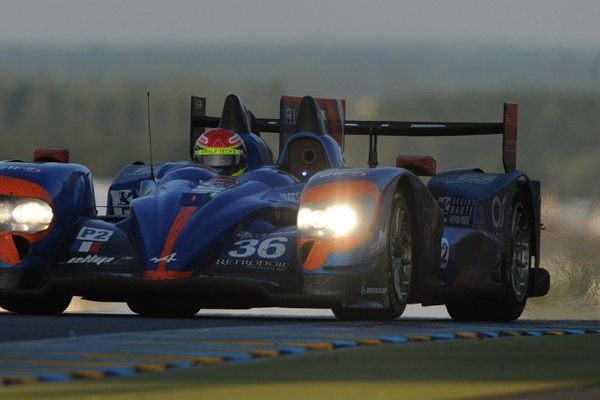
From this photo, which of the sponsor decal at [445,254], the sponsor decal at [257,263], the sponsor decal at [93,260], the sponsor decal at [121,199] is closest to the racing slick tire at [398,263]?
the sponsor decal at [257,263]

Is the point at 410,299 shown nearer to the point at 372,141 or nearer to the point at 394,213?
the point at 394,213

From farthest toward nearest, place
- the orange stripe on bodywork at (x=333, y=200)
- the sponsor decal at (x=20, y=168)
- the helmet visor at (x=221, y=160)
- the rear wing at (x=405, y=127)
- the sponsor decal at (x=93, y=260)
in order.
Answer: the rear wing at (x=405, y=127), the helmet visor at (x=221, y=160), the sponsor decal at (x=20, y=168), the sponsor decal at (x=93, y=260), the orange stripe on bodywork at (x=333, y=200)

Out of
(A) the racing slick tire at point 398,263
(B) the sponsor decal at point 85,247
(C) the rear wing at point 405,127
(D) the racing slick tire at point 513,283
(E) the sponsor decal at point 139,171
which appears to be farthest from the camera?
(C) the rear wing at point 405,127

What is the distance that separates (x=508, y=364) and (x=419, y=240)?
4712mm

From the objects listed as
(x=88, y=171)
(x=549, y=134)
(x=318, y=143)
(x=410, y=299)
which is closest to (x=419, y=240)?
Answer: (x=410, y=299)

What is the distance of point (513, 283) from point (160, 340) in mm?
6630

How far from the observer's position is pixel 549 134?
68.1ft

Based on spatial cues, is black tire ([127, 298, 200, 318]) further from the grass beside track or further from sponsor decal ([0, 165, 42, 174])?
the grass beside track

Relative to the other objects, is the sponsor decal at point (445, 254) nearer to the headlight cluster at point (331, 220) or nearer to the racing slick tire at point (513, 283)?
the racing slick tire at point (513, 283)

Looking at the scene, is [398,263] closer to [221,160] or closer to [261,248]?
[261,248]

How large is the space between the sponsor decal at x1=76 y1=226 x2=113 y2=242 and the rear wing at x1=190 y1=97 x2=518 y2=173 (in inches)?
150

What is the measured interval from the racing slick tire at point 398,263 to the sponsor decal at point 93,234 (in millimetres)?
1729

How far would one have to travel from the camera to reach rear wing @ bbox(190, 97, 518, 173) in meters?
16.7

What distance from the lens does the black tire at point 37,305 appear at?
44.1ft
